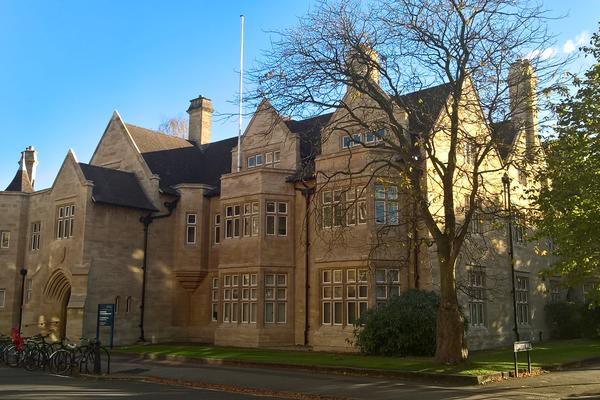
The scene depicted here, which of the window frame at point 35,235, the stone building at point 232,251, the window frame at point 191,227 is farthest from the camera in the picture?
the window frame at point 35,235

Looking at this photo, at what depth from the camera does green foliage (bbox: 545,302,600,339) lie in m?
30.1

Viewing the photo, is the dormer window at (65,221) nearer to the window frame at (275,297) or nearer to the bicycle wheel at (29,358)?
the bicycle wheel at (29,358)

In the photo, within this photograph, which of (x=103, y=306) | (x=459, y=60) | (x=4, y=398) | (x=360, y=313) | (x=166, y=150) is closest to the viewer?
(x=4, y=398)

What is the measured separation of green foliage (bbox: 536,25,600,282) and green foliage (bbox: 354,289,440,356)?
501 cm

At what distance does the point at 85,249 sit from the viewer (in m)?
27.8

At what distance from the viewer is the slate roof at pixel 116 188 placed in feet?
95.0

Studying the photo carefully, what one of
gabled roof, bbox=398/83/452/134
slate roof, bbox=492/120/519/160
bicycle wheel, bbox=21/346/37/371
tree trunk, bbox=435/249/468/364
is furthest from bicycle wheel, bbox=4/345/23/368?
Answer: slate roof, bbox=492/120/519/160

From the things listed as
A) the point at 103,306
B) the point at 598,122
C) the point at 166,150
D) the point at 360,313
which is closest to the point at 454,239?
the point at 598,122

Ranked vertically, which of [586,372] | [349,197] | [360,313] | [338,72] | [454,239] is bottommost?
[586,372]

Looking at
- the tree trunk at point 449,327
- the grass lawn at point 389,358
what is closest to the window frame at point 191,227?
the grass lawn at point 389,358

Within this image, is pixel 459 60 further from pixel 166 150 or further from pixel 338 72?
pixel 166 150

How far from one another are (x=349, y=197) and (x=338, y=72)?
7.77 m

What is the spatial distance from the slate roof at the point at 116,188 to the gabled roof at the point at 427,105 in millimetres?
15372

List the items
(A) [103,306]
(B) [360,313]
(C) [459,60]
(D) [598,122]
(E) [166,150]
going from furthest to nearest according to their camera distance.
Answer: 1. (E) [166,150]
2. (A) [103,306]
3. (B) [360,313]
4. (C) [459,60]
5. (D) [598,122]
